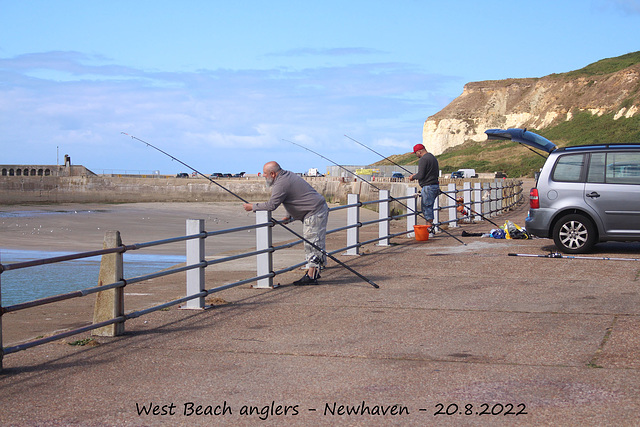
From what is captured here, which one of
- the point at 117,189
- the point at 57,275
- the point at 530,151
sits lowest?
the point at 57,275

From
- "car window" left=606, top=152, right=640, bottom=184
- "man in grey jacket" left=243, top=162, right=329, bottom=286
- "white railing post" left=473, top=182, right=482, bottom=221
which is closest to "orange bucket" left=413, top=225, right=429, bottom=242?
"car window" left=606, top=152, right=640, bottom=184

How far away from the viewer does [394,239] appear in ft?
53.6

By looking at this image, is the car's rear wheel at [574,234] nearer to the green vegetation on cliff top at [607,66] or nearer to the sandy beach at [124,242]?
the sandy beach at [124,242]

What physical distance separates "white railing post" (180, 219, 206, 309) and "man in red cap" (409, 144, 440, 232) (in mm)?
7868

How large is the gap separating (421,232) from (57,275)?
315 inches

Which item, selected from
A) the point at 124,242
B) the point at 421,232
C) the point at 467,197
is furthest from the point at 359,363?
the point at 124,242

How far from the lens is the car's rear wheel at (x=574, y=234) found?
1236 centimetres

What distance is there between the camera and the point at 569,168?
12281 mm

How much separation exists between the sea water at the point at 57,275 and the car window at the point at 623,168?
9.49 meters

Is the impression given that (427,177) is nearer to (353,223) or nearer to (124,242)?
(353,223)

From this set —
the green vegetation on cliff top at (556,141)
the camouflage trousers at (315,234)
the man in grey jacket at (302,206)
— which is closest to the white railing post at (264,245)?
the man in grey jacket at (302,206)

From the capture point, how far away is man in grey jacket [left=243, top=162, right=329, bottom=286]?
9.24 metres

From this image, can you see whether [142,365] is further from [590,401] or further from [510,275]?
[510,275]

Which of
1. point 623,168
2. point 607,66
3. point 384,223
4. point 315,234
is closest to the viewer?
point 315,234
